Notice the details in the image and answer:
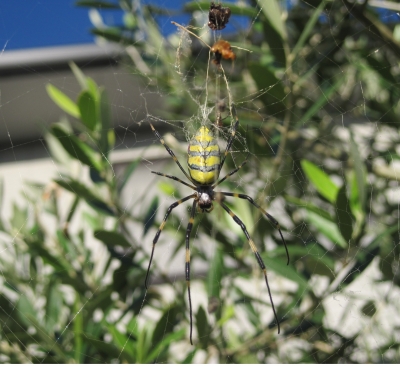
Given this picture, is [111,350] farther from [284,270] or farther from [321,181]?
[321,181]

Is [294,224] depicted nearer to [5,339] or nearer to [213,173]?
[213,173]

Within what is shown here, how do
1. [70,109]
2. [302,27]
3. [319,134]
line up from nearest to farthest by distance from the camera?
[70,109], [302,27], [319,134]

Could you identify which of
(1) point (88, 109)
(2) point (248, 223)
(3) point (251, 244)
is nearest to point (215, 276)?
(3) point (251, 244)

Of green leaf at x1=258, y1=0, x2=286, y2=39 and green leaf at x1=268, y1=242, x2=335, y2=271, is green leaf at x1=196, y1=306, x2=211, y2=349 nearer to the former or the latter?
green leaf at x1=268, y1=242, x2=335, y2=271

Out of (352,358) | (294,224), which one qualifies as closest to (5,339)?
(294,224)

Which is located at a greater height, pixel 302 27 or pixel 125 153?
pixel 125 153

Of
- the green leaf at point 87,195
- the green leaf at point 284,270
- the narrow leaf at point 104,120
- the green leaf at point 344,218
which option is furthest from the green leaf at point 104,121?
the green leaf at point 344,218

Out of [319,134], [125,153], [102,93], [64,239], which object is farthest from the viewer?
[125,153]

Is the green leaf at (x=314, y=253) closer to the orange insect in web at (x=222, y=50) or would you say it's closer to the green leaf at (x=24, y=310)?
the orange insect in web at (x=222, y=50)
